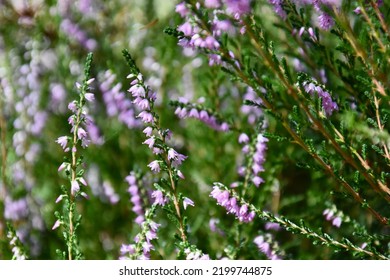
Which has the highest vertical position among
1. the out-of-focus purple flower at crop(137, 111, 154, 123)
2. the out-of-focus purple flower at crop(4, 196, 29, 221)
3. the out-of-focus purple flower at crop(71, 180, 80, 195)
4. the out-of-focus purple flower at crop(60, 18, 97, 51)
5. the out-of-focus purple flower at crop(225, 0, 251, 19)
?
the out-of-focus purple flower at crop(60, 18, 97, 51)

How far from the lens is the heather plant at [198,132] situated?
1.40 m

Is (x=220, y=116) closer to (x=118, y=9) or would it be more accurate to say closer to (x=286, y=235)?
(x=286, y=235)

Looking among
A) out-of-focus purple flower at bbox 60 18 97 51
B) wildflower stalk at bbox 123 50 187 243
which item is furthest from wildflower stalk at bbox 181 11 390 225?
out-of-focus purple flower at bbox 60 18 97 51

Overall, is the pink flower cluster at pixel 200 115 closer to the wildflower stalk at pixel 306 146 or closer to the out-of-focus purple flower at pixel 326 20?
the wildflower stalk at pixel 306 146

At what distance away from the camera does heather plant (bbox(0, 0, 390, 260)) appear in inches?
55.2

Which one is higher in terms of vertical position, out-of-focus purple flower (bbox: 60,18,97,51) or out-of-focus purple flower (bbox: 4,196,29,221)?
out-of-focus purple flower (bbox: 60,18,97,51)

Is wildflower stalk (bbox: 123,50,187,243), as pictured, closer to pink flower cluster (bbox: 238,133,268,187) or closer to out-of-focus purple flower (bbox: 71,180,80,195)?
out-of-focus purple flower (bbox: 71,180,80,195)

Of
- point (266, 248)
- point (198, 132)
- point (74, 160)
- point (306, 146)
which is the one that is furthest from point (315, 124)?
point (198, 132)

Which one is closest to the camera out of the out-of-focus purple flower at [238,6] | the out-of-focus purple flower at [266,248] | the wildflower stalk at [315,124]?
the out-of-focus purple flower at [238,6]

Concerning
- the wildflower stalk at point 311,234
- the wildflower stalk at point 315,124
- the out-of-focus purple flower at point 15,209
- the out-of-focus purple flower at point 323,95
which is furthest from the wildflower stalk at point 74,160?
the out-of-focus purple flower at point 15,209

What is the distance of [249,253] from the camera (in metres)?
1.84

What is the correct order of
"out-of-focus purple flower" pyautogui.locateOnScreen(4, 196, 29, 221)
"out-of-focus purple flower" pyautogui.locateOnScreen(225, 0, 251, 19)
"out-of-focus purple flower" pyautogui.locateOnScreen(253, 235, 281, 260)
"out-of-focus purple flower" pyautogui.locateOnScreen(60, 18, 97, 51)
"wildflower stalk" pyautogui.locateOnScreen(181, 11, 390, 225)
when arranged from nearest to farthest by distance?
1. "out-of-focus purple flower" pyautogui.locateOnScreen(225, 0, 251, 19)
2. "wildflower stalk" pyautogui.locateOnScreen(181, 11, 390, 225)
3. "out-of-focus purple flower" pyautogui.locateOnScreen(253, 235, 281, 260)
4. "out-of-focus purple flower" pyautogui.locateOnScreen(4, 196, 29, 221)
5. "out-of-focus purple flower" pyautogui.locateOnScreen(60, 18, 97, 51)

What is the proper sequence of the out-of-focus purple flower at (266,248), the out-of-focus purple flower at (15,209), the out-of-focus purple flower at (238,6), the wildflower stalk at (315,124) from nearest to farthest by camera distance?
1. the out-of-focus purple flower at (238,6)
2. the wildflower stalk at (315,124)
3. the out-of-focus purple flower at (266,248)
4. the out-of-focus purple flower at (15,209)
